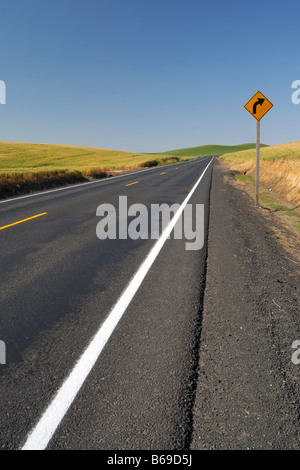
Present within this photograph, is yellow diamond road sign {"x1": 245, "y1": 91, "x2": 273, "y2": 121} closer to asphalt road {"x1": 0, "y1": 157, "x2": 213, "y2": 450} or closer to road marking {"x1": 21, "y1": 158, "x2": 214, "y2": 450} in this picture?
asphalt road {"x1": 0, "y1": 157, "x2": 213, "y2": 450}

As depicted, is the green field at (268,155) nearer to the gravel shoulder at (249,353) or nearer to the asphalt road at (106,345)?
the gravel shoulder at (249,353)

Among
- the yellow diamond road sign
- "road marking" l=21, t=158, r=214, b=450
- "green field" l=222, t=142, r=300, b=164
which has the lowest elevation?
"road marking" l=21, t=158, r=214, b=450

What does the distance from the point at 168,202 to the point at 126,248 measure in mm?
5890

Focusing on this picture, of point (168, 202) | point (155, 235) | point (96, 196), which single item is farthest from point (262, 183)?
point (155, 235)

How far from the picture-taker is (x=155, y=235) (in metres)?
7.09

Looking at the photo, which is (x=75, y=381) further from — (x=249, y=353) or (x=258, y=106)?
(x=258, y=106)

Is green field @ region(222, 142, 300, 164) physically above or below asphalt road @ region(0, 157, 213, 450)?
above

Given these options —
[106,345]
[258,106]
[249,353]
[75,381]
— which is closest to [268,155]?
[258,106]

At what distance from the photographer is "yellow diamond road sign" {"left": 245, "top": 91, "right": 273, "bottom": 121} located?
395 inches

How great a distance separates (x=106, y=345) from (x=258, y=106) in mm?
9443

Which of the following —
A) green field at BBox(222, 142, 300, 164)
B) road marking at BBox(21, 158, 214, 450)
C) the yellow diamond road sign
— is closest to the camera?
road marking at BBox(21, 158, 214, 450)

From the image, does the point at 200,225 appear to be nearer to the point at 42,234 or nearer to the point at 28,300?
the point at 42,234

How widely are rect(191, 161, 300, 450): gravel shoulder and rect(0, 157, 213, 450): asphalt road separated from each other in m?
0.15

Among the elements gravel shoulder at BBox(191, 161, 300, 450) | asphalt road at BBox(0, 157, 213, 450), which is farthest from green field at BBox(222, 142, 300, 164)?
asphalt road at BBox(0, 157, 213, 450)
